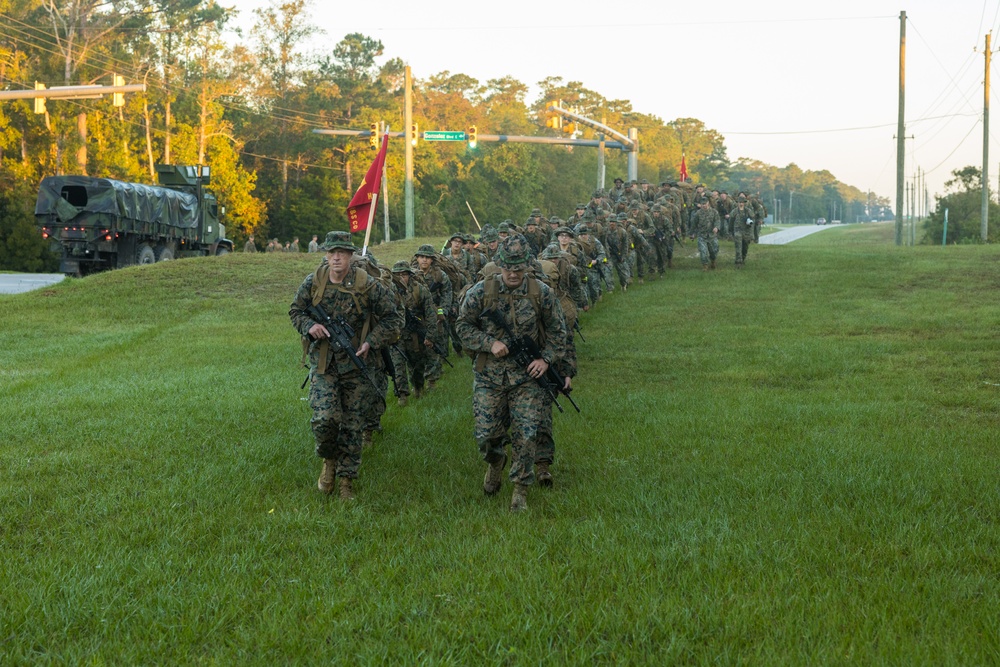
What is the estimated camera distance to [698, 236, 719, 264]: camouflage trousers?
29264mm

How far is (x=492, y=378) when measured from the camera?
25.9 feet

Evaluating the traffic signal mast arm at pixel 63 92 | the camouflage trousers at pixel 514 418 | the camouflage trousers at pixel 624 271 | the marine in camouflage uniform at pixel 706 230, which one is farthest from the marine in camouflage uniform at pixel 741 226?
the camouflage trousers at pixel 514 418

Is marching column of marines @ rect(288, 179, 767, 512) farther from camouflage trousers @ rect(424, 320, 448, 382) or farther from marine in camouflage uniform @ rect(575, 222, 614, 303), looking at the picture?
marine in camouflage uniform @ rect(575, 222, 614, 303)

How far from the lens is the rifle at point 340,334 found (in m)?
8.00

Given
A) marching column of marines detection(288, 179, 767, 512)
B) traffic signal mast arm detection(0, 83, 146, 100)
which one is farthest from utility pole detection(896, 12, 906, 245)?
marching column of marines detection(288, 179, 767, 512)

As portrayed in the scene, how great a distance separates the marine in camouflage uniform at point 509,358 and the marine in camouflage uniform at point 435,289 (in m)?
4.58

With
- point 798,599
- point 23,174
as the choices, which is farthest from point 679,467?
point 23,174

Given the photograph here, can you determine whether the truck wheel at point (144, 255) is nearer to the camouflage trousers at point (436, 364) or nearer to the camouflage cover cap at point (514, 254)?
the camouflage trousers at point (436, 364)

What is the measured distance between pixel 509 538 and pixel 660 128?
113464 mm

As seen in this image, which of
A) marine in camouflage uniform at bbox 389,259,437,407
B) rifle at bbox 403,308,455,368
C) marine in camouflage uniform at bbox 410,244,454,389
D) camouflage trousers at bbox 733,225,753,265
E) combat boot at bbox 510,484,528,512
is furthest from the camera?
camouflage trousers at bbox 733,225,753,265

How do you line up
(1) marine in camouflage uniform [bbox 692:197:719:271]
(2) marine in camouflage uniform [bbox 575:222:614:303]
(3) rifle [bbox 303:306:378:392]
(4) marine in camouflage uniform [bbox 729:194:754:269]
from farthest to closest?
1. (4) marine in camouflage uniform [bbox 729:194:754:269]
2. (1) marine in camouflage uniform [bbox 692:197:719:271]
3. (2) marine in camouflage uniform [bbox 575:222:614:303]
4. (3) rifle [bbox 303:306:378:392]

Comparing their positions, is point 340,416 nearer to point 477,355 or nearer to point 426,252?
point 477,355

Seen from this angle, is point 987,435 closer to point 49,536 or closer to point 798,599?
point 798,599

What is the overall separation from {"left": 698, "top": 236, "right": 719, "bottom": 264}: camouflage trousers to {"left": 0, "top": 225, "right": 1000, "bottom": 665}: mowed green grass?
1416 cm
